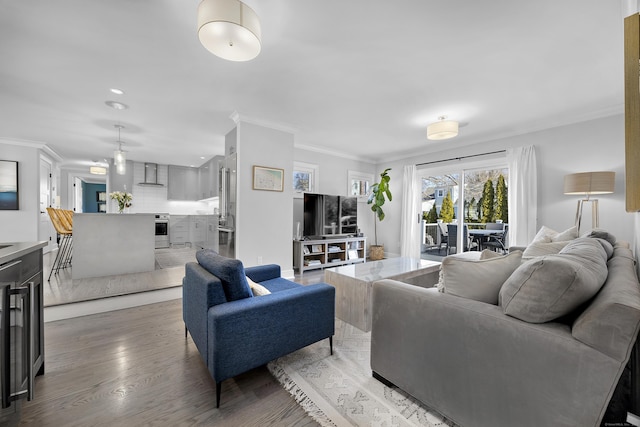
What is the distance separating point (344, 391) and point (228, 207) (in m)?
3.08

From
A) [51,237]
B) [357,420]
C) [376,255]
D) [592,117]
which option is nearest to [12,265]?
[357,420]

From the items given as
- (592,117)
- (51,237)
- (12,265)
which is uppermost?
(592,117)

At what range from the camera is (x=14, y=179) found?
15.9ft

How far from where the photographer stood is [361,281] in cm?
244

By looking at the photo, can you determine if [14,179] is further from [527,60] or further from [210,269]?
[527,60]

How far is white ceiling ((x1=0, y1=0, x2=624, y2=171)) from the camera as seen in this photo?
1825 mm

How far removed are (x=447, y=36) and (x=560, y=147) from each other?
314 centimetres

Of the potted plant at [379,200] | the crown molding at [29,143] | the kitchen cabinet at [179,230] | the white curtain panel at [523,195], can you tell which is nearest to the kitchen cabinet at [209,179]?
the kitchen cabinet at [179,230]

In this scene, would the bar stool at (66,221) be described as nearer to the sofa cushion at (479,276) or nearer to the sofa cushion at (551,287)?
the sofa cushion at (479,276)

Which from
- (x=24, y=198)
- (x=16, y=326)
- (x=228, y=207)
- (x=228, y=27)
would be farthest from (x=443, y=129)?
(x=24, y=198)

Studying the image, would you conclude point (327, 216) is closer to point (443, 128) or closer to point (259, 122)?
point (259, 122)

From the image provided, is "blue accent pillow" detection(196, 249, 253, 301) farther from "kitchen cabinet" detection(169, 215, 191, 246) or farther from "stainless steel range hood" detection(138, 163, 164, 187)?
"stainless steel range hood" detection(138, 163, 164, 187)

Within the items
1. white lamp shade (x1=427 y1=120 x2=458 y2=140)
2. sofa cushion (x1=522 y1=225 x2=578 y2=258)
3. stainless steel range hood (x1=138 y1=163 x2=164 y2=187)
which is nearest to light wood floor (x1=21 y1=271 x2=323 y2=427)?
sofa cushion (x1=522 y1=225 x2=578 y2=258)

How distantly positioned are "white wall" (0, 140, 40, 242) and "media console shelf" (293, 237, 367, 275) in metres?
5.20
